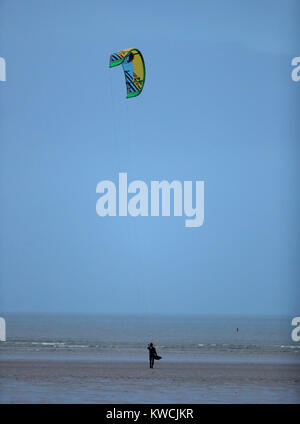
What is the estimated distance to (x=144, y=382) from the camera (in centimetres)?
1143

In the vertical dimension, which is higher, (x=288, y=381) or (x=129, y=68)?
(x=129, y=68)

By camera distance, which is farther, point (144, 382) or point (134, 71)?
point (134, 71)

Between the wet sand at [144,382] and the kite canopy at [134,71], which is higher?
the kite canopy at [134,71]

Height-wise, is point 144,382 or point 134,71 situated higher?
point 134,71

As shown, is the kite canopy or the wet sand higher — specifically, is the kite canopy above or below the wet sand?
above

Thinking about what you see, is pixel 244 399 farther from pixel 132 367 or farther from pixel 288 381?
pixel 132 367

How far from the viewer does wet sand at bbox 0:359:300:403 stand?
31.3 ft

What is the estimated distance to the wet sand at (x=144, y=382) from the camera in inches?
375

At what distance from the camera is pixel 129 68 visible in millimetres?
12281

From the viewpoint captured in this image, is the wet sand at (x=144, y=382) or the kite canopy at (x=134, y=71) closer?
the wet sand at (x=144, y=382)
